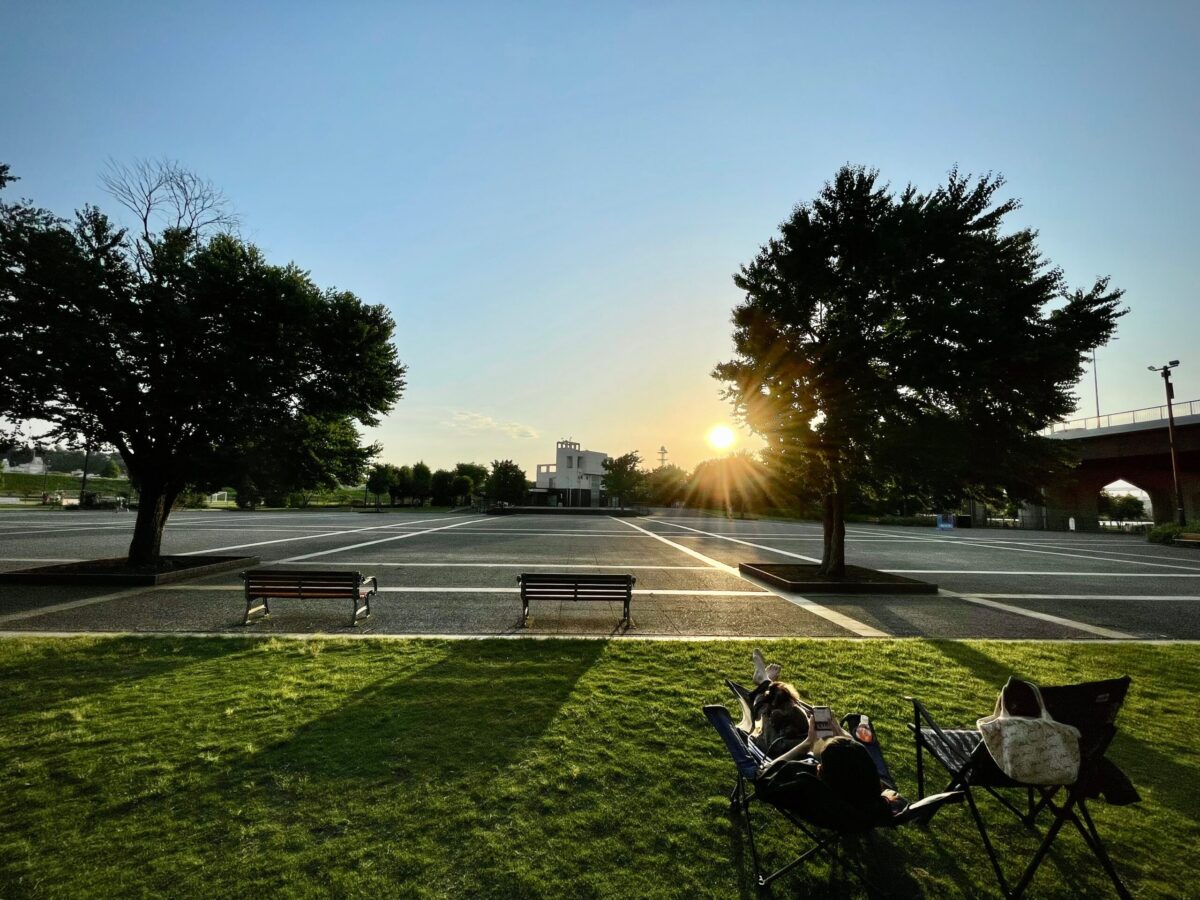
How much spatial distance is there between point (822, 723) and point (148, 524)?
14.6 metres

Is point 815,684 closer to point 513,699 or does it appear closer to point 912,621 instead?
point 513,699

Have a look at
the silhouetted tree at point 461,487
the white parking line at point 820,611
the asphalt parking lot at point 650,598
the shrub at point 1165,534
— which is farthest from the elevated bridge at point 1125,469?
the silhouetted tree at point 461,487

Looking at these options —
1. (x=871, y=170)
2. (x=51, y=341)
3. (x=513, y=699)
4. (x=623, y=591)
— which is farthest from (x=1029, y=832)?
(x=51, y=341)

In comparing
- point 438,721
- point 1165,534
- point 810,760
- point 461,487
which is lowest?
point 438,721

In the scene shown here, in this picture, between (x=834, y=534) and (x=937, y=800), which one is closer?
(x=937, y=800)

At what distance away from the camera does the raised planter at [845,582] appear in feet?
35.6

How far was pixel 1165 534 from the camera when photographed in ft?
85.3

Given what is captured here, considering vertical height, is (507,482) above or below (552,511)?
above

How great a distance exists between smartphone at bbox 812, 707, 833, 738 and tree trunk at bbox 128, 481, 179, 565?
14087 millimetres

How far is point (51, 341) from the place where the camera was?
998 cm

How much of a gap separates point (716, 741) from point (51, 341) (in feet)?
44.3

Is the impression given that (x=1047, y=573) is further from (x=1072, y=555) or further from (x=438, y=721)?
(x=438, y=721)

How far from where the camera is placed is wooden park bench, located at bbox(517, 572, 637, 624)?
799 centimetres

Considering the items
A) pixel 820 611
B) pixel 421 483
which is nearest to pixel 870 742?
pixel 820 611
